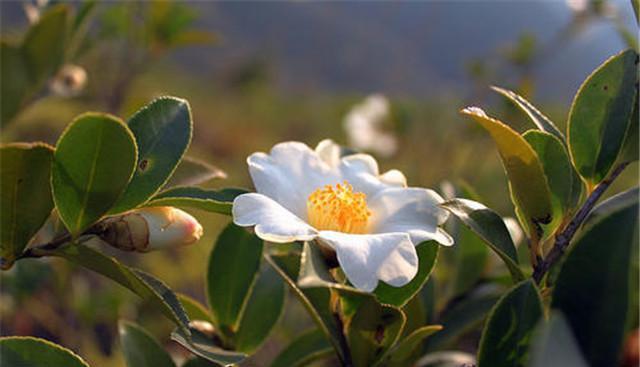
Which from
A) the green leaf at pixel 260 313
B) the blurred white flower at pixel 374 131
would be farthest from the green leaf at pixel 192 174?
the blurred white flower at pixel 374 131

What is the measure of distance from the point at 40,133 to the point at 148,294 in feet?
13.2

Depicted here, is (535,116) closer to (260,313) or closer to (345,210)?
(345,210)

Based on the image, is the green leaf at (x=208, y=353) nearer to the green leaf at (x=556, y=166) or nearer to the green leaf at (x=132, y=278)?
the green leaf at (x=132, y=278)

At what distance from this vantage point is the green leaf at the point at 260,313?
72 cm

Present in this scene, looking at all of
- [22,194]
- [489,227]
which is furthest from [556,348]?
[22,194]

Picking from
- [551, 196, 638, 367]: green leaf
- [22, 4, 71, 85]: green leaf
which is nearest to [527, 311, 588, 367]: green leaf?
[551, 196, 638, 367]: green leaf

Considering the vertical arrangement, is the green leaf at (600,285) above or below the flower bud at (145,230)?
Answer: above

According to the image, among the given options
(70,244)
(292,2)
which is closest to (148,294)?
(70,244)

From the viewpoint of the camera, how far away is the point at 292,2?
1625 cm

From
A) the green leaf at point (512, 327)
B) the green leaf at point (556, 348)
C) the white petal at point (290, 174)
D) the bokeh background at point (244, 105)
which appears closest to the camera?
the green leaf at point (556, 348)

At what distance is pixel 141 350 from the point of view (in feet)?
2.14

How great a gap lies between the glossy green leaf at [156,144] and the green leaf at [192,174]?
0.29 feet

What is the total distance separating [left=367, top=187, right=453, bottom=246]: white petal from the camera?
0.58m

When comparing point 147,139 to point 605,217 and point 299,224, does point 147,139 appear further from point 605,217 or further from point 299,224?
point 605,217
